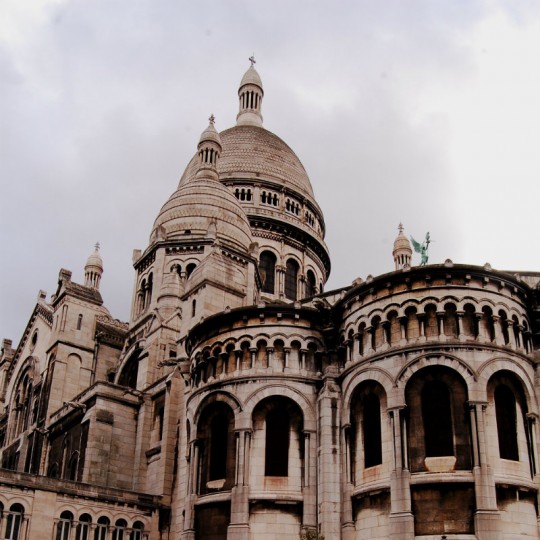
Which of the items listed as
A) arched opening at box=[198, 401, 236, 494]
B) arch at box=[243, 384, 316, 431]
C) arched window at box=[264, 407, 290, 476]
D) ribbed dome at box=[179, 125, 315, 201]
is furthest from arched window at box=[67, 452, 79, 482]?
ribbed dome at box=[179, 125, 315, 201]

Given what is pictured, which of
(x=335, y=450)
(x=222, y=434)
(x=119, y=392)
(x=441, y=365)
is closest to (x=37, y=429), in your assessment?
(x=119, y=392)

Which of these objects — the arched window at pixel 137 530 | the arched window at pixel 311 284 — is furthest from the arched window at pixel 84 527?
the arched window at pixel 311 284

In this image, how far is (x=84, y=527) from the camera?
1447 inches

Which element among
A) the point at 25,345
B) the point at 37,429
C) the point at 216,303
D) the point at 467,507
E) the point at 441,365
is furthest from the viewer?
the point at 25,345

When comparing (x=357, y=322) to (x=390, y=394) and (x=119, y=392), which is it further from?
(x=119, y=392)

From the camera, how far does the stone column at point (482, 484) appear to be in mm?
28016

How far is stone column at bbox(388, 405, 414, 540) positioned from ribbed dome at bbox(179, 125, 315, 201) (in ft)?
→ 139

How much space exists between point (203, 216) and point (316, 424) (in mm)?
26996

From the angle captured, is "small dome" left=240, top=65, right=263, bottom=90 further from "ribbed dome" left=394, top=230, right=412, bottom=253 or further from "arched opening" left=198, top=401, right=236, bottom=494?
"arched opening" left=198, top=401, right=236, bottom=494

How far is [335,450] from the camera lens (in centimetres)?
3319

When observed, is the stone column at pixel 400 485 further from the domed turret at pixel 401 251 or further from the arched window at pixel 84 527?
the domed turret at pixel 401 251

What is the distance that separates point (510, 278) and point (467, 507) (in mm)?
10006

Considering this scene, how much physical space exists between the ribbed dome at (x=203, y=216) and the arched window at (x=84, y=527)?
24.0m

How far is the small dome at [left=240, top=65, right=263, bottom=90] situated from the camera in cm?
8806
